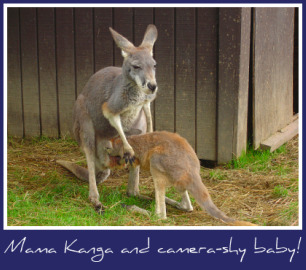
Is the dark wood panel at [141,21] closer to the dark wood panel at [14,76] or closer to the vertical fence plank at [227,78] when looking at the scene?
the vertical fence plank at [227,78]

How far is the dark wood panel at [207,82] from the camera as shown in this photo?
6363mm

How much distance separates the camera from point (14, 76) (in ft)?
24.4

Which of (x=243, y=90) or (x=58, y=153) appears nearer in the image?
(x=243, y=90)

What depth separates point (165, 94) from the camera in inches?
265

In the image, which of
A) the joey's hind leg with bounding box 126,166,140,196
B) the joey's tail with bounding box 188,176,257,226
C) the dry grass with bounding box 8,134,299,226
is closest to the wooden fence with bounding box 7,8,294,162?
the dry grass with bounding box 8,134,299,226

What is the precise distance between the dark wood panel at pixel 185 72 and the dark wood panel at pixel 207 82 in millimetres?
71

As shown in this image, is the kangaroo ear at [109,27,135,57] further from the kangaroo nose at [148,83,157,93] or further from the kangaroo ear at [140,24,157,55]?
the kangaroo nose at [148,83,157,93]

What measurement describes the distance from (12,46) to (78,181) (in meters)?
2.24

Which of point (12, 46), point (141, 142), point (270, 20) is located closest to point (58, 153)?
point (12, 46)

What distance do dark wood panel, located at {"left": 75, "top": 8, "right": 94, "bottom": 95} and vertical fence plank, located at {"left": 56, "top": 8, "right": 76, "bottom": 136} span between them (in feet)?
0.22

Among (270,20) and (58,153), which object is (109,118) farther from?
(270,20)

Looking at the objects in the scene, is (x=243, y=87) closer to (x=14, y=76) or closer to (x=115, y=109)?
(x=115, y=109)

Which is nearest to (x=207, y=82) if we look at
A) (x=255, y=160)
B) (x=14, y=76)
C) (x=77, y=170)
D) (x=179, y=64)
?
(x=179, y=64)

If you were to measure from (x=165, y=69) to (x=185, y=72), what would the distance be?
253 millimetres
